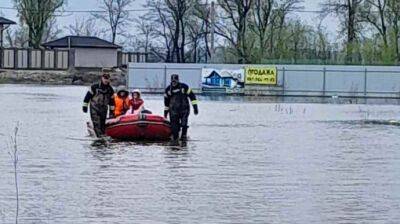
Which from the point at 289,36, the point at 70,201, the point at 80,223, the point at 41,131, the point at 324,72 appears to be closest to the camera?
the point at 80,223

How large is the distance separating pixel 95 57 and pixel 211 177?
272 feet

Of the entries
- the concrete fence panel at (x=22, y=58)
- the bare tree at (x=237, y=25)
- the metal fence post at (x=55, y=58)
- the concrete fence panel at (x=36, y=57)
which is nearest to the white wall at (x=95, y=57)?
the metal fence post at (x=55, y=58)

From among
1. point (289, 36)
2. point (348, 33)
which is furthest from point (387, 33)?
point (289, 36)

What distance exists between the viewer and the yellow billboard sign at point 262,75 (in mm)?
67438

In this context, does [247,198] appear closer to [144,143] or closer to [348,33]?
[144,143]

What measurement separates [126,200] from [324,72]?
5312cm

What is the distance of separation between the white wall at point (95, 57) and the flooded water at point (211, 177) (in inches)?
2654

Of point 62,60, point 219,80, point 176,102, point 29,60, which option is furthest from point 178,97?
point 62,60

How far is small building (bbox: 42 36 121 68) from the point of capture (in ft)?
322

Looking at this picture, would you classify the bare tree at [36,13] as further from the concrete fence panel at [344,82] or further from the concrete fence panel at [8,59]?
the concrete fence panel at [344,82]

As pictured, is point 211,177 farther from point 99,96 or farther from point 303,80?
point 303,80

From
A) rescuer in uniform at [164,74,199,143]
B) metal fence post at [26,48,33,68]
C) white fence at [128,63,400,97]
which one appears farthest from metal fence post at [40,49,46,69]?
rescuer in uniform at [164,74,199,143]

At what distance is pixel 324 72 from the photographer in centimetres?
6619

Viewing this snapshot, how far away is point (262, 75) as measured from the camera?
67688 mm
